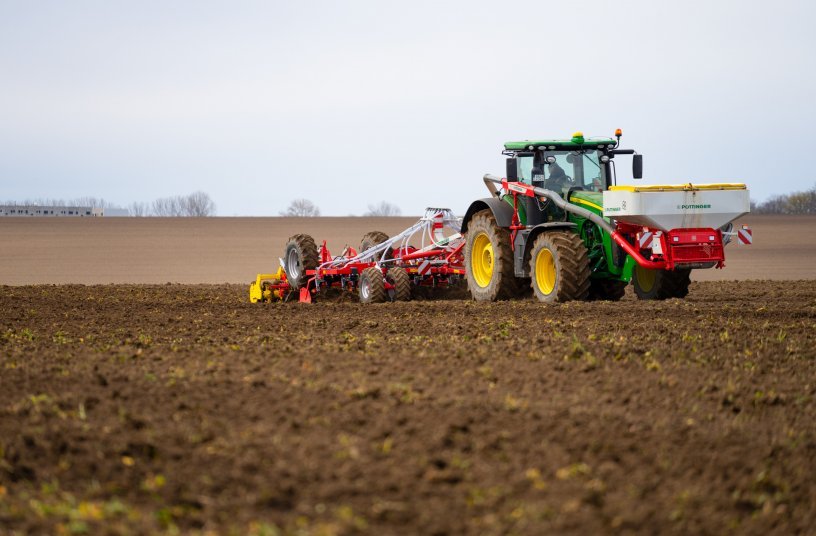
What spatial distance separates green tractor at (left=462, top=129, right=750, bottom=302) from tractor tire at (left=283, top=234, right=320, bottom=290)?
103 inches

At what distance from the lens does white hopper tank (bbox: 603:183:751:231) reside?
43.7ft

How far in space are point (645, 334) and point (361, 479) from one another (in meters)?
5.98

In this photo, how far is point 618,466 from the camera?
19.7 ft

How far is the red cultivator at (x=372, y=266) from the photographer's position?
1698cm

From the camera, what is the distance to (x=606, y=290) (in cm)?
1591

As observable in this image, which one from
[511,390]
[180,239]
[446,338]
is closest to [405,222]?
[180,239]

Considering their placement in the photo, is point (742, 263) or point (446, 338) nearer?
point (446, 338)

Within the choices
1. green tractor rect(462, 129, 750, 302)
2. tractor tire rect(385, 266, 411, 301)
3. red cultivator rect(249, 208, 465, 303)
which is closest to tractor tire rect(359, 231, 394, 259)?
red cultivator rect(249, 208, 465, 303)

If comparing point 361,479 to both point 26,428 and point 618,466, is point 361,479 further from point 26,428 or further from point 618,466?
point 26,428

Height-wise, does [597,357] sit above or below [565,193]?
below

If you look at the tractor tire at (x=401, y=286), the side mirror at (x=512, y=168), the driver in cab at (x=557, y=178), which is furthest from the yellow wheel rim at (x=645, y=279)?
the tractor tire at (x=401, y=286)

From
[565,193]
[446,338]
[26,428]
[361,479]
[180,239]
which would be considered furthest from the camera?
[180,239]

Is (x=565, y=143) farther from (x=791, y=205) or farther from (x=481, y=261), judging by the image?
(x=791, y=205)

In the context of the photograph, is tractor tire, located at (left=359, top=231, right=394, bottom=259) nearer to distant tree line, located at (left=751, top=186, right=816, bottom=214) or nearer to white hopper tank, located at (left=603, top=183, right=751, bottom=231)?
white hopper tank, located at (left=603, top=183, right=751, bottom=231)
